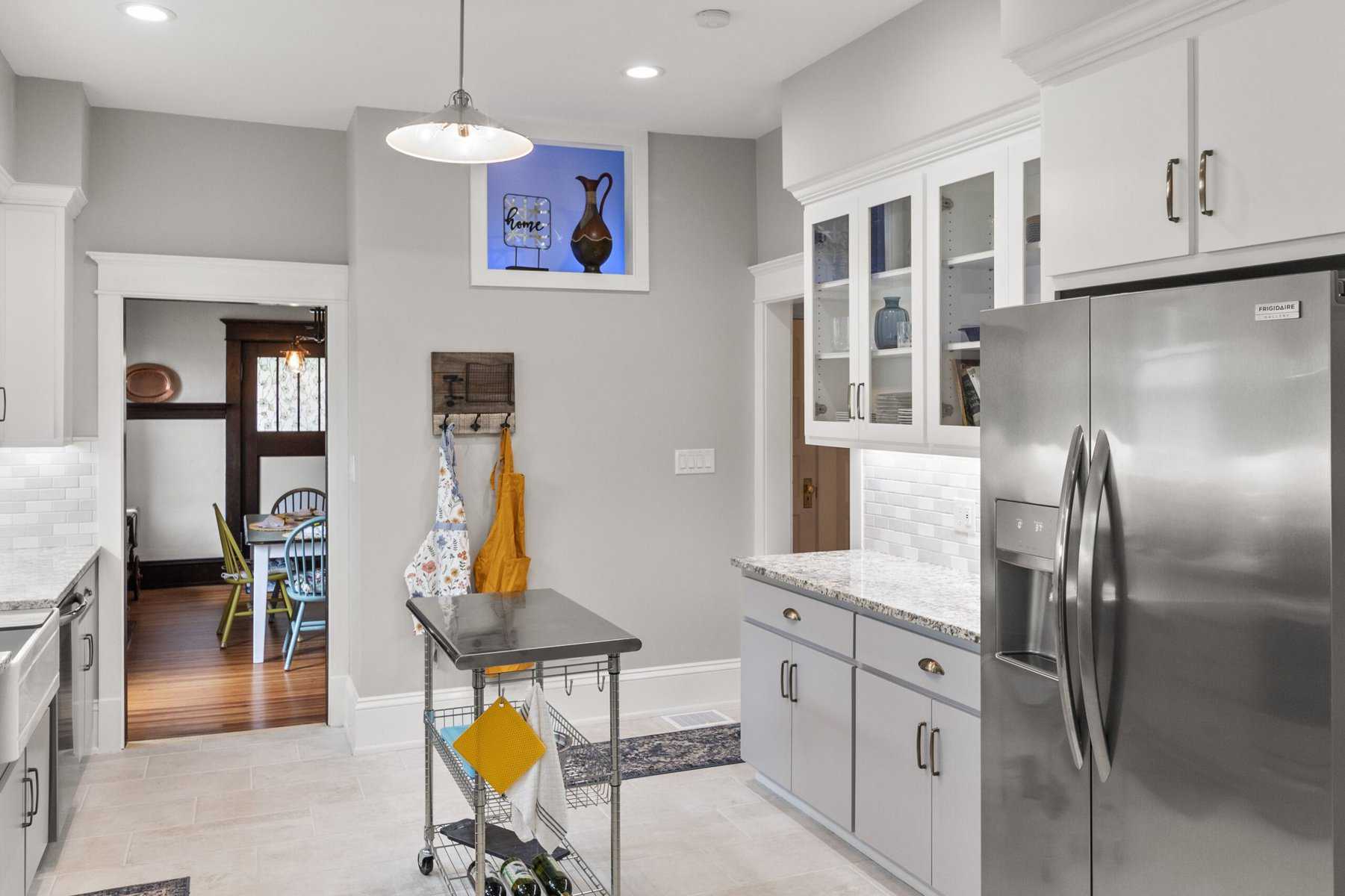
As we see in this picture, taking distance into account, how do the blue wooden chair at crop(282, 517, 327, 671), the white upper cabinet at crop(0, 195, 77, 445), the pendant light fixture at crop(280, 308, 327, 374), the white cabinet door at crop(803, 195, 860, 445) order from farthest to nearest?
1. the pendant light fixture at crop(280, 308, 327, 374)
2. the blue wooden chair at crop(282, 517, 327, 671)
3. the white upper cabinet at crop(0, 195, 77, 445)
4. the white cabinet door at crop(803, 195, 860, 445)

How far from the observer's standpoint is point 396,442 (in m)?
4.52

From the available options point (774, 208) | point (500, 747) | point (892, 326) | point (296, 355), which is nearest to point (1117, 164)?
point (892, 326)

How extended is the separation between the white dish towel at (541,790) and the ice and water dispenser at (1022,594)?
3.78 feet

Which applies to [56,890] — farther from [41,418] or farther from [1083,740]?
[1083,740]

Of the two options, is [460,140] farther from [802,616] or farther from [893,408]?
[802,616]

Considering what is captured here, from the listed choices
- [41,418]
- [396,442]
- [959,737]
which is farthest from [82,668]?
[959,737]

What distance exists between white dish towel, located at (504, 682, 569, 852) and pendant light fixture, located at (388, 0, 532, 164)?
4.79 ft

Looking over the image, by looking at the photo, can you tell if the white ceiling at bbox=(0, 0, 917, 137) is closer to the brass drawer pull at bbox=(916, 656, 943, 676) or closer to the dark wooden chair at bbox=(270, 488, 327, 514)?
the brass drawer pull at bbox=(916, 656, 943, 676)

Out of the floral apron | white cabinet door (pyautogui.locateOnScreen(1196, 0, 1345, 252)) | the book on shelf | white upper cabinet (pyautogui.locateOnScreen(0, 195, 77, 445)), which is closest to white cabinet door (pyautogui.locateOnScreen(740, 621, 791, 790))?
the book on shelf

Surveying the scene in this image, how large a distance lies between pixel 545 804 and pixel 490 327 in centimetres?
253

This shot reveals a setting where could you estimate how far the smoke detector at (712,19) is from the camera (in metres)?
3.42

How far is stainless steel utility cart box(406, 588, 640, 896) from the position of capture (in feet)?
8.44

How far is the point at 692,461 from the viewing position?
5043 millimetres

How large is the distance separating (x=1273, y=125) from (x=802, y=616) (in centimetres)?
212
